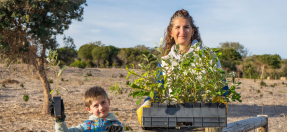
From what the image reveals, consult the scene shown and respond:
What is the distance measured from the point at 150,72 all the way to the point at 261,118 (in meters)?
3.12

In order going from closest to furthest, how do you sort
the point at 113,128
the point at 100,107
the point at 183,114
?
1. the point at 183,114
2. the point at 113,128
3. the point at 100,107

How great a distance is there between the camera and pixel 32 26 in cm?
695

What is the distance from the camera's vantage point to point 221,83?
1333 mm

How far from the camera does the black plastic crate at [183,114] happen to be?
1.32 metres

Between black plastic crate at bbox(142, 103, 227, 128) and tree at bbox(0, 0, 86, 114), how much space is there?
244 inches

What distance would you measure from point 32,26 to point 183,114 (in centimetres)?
681

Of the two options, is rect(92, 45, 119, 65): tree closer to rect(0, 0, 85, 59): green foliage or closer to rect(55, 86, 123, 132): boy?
rect(0, 0, 85, 59): green foliage

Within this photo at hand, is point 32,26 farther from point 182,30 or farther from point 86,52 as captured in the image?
point 86,52

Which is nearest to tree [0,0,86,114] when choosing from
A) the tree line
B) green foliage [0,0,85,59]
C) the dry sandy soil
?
green foliage [0,0,85,59]

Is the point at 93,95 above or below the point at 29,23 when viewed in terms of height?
below

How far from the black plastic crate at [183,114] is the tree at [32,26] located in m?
6.21

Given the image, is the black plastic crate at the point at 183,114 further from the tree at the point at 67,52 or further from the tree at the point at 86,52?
the tree at the point at 86,52

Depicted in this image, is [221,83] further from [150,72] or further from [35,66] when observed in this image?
[35,66]

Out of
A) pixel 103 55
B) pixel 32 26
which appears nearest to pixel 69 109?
pixel 32 26
